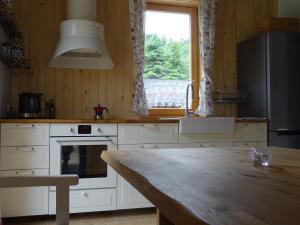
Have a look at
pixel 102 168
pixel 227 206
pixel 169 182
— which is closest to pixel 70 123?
pixel 102 168

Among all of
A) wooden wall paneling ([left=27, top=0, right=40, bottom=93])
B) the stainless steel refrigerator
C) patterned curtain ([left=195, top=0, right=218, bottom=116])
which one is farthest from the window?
wooden wall paneling ([left=27, top=0, right=40, bottom=93])

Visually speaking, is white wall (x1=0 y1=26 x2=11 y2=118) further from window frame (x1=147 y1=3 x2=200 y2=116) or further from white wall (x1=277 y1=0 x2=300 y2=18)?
white wall (x1=277 y1=0 x2=300 y2=18)

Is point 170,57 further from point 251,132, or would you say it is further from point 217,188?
point 217,188

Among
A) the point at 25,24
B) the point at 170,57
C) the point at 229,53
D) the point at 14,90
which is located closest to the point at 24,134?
the point at 14,90

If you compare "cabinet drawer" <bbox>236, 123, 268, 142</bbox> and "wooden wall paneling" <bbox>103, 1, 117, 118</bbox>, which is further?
"wooden wall paneling" <bbox>103, 1, 117, 118</bbox>

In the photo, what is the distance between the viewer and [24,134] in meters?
2.56

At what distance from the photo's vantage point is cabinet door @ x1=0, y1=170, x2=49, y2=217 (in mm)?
2500

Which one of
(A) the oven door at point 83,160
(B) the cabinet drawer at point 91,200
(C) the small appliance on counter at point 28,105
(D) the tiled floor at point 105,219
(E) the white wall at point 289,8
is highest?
(E) the white wall at point 289,8

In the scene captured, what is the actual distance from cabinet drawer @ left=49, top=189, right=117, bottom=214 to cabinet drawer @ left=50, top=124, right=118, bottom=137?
1.59 ft

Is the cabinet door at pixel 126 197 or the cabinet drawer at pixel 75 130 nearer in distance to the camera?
the cabinet drawer at pixel 75 130

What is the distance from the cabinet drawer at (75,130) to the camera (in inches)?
103

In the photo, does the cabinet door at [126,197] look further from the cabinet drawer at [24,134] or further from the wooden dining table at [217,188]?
the wooden dining table at [217,188]

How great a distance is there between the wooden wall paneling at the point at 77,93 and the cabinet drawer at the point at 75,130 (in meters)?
0.61

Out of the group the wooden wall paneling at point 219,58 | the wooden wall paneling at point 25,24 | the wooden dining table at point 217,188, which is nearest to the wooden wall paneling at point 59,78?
the wooden wall paneling at point 25,24
